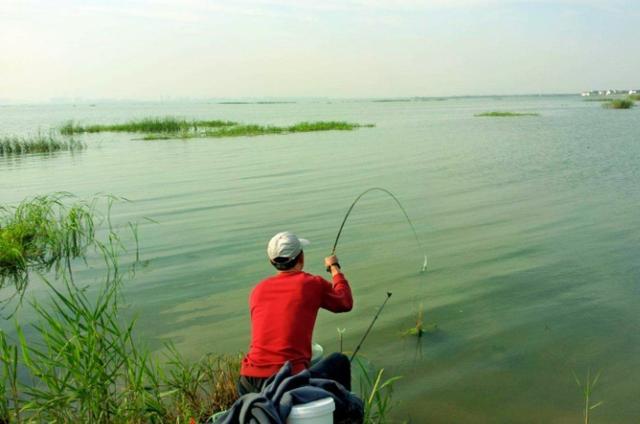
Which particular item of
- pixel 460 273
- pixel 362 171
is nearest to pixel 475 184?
pixel 362 171

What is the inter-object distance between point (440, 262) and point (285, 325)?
5.18 m

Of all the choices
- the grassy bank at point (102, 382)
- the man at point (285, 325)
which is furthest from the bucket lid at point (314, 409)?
the grassy bank at point (102, 382)

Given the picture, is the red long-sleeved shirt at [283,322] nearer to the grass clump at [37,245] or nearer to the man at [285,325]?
the man at [285,325]

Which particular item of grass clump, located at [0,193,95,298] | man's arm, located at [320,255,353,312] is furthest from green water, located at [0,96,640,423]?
man's arm, located at [320,255,353,312]

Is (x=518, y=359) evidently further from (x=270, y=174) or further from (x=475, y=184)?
(x=270, y=174)

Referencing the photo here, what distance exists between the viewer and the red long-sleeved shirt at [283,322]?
3275 mm

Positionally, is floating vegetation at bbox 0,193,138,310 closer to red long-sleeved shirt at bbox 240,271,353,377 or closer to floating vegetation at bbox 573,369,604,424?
red long-sleeved shirt at bbox 240,271,353,377

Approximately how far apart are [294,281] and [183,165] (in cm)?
1675

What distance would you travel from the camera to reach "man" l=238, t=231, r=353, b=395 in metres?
3.28

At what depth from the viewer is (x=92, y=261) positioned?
8.73m

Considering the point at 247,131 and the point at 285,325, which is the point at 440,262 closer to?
the point at 285,325

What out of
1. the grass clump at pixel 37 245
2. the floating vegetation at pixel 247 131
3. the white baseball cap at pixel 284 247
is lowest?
the grass clump at pixel 37 245

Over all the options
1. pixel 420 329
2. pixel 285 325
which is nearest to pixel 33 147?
pixel 420 329

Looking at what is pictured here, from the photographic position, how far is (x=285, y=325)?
10.8 feet
